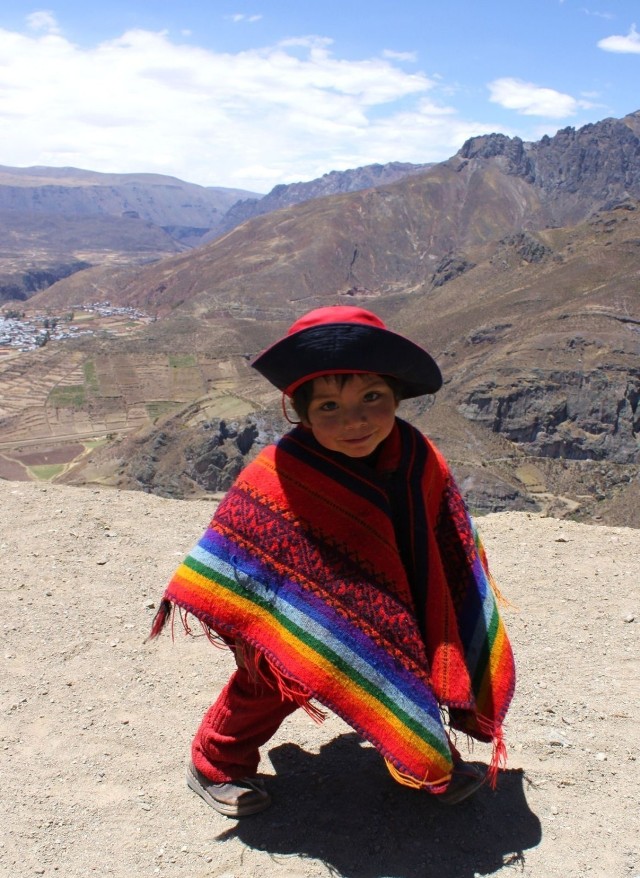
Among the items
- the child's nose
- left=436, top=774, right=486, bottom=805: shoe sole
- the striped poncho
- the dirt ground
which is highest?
the child's nose

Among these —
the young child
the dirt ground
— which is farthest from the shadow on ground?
the young child

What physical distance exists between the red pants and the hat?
0.87 metres

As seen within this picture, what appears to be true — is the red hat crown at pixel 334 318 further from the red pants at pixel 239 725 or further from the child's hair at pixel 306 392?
the red pants at pixel 239 725

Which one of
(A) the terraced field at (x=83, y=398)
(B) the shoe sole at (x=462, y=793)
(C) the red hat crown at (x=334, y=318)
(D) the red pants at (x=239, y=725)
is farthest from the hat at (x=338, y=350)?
A: (A) the terraced field at (x=83, y=398)

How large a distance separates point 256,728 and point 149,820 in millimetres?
515

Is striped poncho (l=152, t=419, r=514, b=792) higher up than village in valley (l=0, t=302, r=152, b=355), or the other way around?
striped poncho (l=152, t=419, r=514, b=792)

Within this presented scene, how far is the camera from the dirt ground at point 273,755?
7.55 feet

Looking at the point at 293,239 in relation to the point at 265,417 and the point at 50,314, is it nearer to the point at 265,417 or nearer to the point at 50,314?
the point at 50,314

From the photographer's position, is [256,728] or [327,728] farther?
[327,728]

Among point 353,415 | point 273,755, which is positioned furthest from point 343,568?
point 273,755

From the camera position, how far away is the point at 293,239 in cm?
9794

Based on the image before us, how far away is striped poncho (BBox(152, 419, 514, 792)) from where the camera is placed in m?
2.02

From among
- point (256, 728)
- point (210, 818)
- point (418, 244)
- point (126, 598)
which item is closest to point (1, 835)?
point (210, 818)

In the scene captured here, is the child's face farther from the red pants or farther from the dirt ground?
the dirt ground
